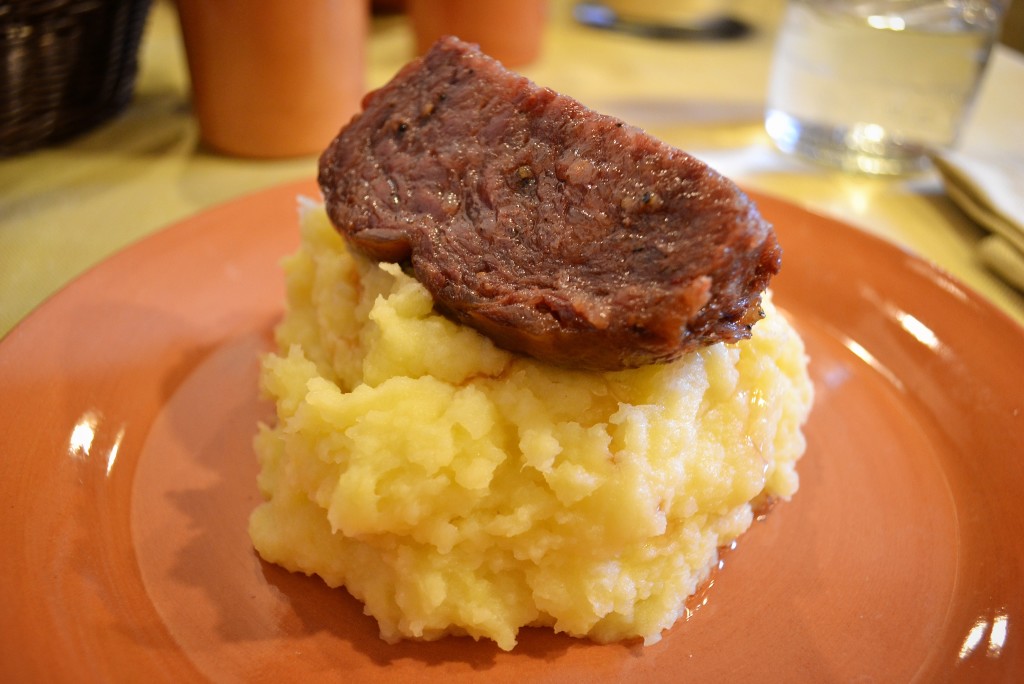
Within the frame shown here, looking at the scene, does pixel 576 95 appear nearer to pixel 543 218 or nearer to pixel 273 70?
pixel 273 70

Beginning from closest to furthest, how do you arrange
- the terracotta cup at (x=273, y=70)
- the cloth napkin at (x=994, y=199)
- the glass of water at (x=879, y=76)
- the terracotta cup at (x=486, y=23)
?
1. the cloth napkin at (x=994, y=199)
2. the terracotta cup at (x=273, y=70)
3. the glass of water at (x=879, y=76)
4. the terracotta cup at (x=486, y=23)

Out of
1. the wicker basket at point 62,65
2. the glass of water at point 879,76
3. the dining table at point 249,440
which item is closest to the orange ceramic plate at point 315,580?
the dining table at point 249,440

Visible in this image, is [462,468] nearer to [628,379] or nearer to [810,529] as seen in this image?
[628,379]

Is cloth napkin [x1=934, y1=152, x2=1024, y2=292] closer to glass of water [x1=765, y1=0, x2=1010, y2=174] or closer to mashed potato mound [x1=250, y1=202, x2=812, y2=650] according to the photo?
glass of water [x1=765, y1=0, x2=1010, y2=174]

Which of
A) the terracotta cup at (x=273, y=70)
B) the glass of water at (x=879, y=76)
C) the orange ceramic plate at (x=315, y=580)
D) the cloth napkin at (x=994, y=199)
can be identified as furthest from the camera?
the glass of water at (x=879, y=76)

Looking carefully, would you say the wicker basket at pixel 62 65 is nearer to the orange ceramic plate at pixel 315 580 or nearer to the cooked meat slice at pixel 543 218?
the orange ceramic plate at pixel 315 580

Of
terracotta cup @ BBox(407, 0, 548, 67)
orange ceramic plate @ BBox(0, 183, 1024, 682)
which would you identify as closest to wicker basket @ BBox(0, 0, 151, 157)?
orange ceramic plate @ BBox(0, 183, 1024, 682)
